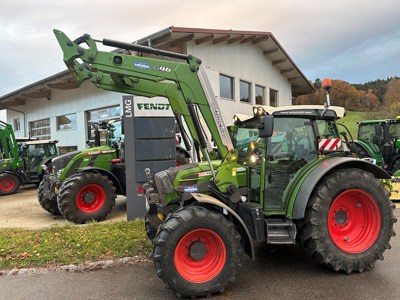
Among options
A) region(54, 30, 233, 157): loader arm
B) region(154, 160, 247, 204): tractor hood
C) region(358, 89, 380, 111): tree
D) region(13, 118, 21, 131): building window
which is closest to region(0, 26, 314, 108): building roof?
region(13, 118, 21, 131): building window

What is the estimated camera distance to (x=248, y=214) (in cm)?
441

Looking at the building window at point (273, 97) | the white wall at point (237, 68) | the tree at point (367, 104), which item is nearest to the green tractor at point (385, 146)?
the white wall at point (237, 68)

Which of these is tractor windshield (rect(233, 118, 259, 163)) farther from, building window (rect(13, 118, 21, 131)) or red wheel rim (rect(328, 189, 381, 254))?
building window (rect(13, 118, 21, 131))

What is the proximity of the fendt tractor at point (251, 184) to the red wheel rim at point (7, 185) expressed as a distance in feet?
37.1

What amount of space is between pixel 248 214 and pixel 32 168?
13140 mm

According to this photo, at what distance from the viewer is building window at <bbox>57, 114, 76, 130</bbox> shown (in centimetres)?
1925

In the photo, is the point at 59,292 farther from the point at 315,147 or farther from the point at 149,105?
the point at 149,105

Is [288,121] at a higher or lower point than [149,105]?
lower

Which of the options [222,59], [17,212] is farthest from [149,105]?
[222,59]

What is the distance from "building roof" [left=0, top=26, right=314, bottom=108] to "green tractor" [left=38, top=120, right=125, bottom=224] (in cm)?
427

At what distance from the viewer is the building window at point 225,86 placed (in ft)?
50.9

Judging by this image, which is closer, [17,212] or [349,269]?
[349,269]

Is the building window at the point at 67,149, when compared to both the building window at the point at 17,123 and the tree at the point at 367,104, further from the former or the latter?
the tree at the point at 367,104

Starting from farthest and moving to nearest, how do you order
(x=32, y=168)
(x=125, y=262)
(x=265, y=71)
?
(x=265, y=71)
(x=32, y=168)
(x=125, y=262)
